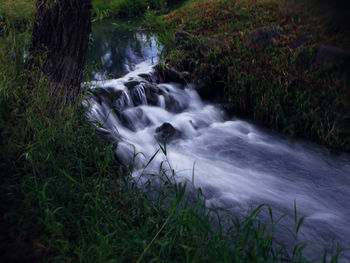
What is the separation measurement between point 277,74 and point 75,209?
4.96 meters

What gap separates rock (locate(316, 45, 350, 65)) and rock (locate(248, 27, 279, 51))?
4.19 feet

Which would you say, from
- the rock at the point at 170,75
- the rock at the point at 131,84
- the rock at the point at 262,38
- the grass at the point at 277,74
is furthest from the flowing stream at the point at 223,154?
the rock at the point at 262,38

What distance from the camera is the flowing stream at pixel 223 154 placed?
13.7 ft

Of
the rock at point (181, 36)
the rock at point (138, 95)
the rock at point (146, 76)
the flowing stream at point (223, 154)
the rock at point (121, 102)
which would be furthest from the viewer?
the rock at point (181, 36)

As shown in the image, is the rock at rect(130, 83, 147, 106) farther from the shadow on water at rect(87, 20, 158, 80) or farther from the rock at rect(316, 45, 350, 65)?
the rock at rect(316, 45, 350, 65)

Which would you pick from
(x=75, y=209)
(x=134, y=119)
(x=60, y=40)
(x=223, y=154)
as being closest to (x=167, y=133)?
(x=134, y=119)

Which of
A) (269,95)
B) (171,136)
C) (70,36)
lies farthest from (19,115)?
(269,95)

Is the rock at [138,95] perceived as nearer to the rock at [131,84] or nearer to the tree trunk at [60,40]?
the rock at [131,84]

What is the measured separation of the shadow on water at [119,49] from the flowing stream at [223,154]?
37 cm

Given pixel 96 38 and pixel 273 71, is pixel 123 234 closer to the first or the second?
pixel 273 71

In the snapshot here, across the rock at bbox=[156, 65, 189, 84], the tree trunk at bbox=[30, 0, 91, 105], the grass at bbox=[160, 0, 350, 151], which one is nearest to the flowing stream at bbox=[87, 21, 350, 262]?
the rock at bbox=[156, 65, 189, 84]

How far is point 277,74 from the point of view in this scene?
6.56 meters

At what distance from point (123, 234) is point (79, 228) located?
0.36 metres

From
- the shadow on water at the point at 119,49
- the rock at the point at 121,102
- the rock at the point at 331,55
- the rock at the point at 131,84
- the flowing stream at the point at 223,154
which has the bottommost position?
the flowing stream at the point at 223,154
